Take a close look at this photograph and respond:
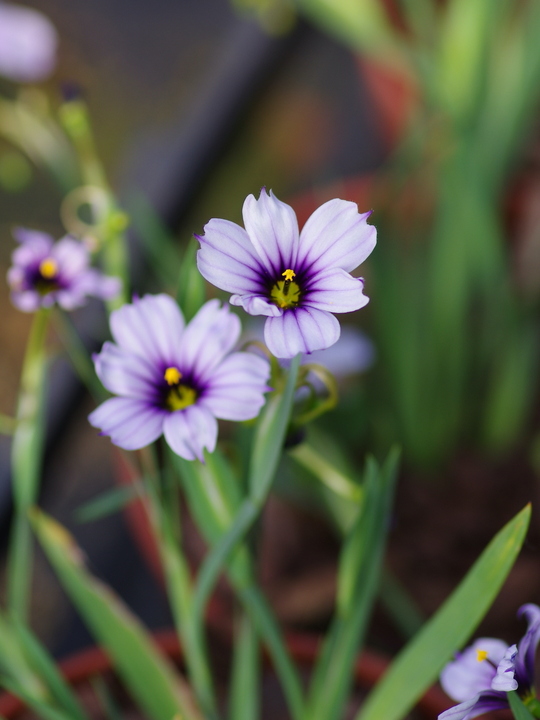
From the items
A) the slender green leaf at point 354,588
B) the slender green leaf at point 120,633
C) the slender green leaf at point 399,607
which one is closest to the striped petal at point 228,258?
the slender green leaf at point 354,588

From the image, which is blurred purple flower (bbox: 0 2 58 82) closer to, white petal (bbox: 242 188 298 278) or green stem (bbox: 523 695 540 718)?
white petal (bbox: 242 188 298 278)

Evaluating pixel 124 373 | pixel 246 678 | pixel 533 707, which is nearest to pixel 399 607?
pixel 246 678

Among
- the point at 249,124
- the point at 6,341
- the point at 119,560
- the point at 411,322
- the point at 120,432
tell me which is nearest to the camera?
the point at 120,432

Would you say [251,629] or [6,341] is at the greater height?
[6,341]

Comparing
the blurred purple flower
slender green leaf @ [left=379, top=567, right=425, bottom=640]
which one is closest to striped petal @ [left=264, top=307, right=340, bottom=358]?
slender green leaf @ [left=379, top=567, right=425, bottom=640]

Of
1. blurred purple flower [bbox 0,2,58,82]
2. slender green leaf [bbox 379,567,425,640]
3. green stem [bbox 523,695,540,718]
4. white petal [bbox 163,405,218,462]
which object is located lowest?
slender green leaf [bbox 379,567,425,640]

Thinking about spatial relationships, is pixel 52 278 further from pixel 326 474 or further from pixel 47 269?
pixel 326 474

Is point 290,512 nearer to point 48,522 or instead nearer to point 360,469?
point 360,469

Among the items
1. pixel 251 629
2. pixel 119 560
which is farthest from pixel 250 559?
pixel 119 560
